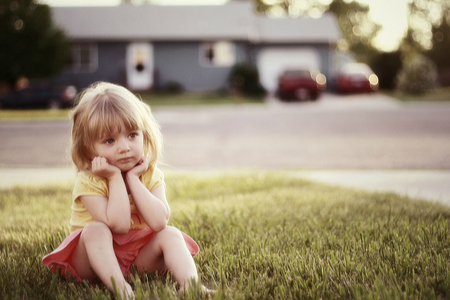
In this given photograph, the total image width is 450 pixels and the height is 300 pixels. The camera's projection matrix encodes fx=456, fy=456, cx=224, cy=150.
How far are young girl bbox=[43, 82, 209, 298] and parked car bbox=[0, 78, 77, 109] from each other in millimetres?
17561

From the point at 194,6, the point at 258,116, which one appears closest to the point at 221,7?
the point at 194,6

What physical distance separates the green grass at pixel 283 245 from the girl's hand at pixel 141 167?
0.55 metres

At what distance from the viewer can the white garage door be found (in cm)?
2803

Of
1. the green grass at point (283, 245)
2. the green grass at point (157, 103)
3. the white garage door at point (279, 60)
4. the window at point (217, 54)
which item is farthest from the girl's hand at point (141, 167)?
the white garage door at point (279, 60)

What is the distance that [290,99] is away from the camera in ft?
73.0

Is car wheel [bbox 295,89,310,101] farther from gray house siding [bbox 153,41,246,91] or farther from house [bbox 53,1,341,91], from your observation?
gray house siding [bbox 153,41,246,91]

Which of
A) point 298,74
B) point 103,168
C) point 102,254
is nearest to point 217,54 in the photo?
point 298,74

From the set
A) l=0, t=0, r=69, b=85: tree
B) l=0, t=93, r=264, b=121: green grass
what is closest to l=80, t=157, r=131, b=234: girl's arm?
l=0, t=93, r=264, b=121: green grass

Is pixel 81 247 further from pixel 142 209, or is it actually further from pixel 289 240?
pixel 289 240

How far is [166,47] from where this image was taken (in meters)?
26.7

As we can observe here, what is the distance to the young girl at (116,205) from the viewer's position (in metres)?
2.29

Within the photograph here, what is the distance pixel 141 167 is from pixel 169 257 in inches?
19.4

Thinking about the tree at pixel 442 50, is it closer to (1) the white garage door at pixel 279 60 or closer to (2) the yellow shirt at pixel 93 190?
(1) the white garage door at pixel 279 60

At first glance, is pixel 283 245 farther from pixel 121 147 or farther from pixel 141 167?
pixel 121 147
